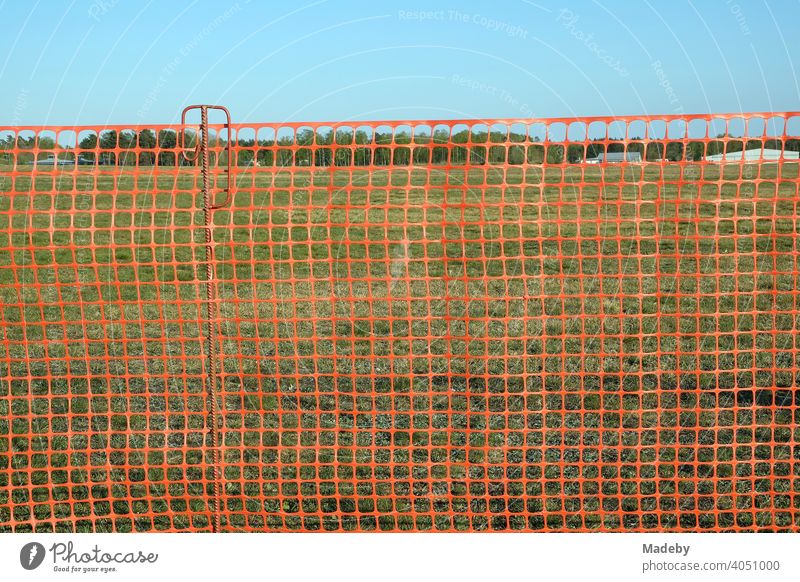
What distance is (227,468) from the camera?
5.52 m

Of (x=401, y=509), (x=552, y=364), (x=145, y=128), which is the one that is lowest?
(x=401, y=509)

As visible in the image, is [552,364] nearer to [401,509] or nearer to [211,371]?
[401,509]

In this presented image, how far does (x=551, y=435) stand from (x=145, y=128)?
3370mm

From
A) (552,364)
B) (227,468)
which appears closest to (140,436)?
(227,468)
